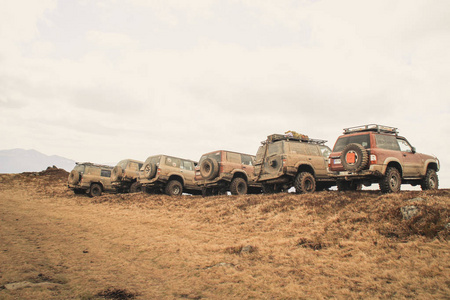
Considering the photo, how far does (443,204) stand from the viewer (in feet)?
18.1

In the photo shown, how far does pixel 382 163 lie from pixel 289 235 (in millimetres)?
4322

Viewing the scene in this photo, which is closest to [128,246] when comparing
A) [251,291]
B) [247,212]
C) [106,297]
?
[106,297]

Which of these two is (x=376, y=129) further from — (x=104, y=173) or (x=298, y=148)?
(x=104, y=173)

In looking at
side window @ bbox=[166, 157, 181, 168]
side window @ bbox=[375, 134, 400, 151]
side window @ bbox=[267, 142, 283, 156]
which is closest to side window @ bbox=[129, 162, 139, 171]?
side window @ bbox=[166, 157, 181, 168]

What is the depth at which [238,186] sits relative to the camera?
13.0 meters

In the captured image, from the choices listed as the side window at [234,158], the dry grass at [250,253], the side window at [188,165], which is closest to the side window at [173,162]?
the side window at [188,165]

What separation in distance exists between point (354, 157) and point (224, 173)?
579cm

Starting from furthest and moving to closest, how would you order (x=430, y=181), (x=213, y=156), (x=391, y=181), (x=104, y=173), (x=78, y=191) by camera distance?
(x=104, y=173) < (x=78, y=191) < (x=213, y=156) < (x=430, y=181) < (x=391, y=181)

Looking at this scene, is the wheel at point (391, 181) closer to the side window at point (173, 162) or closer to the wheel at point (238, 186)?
the wheel at point (238, 186)

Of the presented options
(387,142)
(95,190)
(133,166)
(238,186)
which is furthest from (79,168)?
(387,142)

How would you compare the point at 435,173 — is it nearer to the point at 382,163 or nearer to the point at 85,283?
the point at 382,163

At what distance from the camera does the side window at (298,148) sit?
10.7 meters

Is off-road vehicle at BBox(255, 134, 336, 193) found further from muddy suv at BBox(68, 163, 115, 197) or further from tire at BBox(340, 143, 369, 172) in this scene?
muddy suv at BBox(68, 163, 115, 197)

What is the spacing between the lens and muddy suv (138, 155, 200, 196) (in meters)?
13.8
